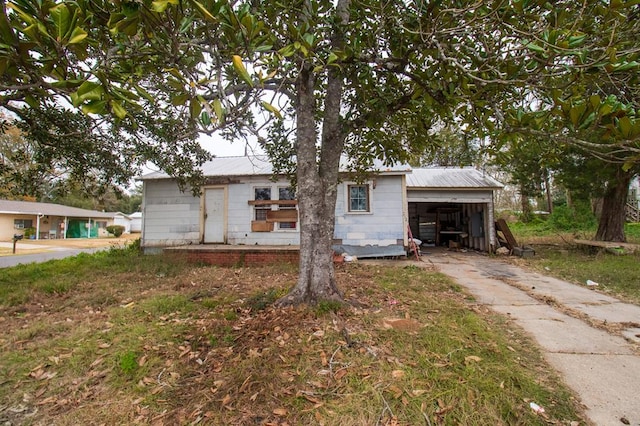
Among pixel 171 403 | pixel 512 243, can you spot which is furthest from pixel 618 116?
pixel 512 243

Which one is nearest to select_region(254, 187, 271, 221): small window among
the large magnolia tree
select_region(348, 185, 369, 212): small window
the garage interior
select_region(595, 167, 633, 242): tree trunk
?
select_region(348, 185, 369, 212): small window

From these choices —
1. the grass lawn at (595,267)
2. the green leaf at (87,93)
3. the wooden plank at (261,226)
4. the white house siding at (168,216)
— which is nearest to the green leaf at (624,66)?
the green leaf at (87,93)

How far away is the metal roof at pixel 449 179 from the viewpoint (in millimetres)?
9883

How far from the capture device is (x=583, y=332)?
326 cm

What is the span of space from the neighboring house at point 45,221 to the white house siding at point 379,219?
27528 millimetres

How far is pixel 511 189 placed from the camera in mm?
30250

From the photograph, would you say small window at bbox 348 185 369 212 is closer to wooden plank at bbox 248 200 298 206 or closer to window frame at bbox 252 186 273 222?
wooden plank at bbox 248 200 298 206

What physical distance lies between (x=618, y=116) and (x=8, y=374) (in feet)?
16.7

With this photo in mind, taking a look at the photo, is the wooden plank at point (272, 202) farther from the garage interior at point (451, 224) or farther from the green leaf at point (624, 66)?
the green leaf at point (624, 66)

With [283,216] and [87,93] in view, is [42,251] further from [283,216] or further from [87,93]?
[87,93]

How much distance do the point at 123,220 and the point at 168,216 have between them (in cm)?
3412

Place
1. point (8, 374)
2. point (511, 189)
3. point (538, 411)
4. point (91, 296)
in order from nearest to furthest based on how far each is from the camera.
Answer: point (538, 411)
point (8, 374)
point (91, 296)
point (511, 189)

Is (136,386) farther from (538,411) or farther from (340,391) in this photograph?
(538,411)

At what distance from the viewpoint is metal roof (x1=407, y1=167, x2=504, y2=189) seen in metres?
9.88
